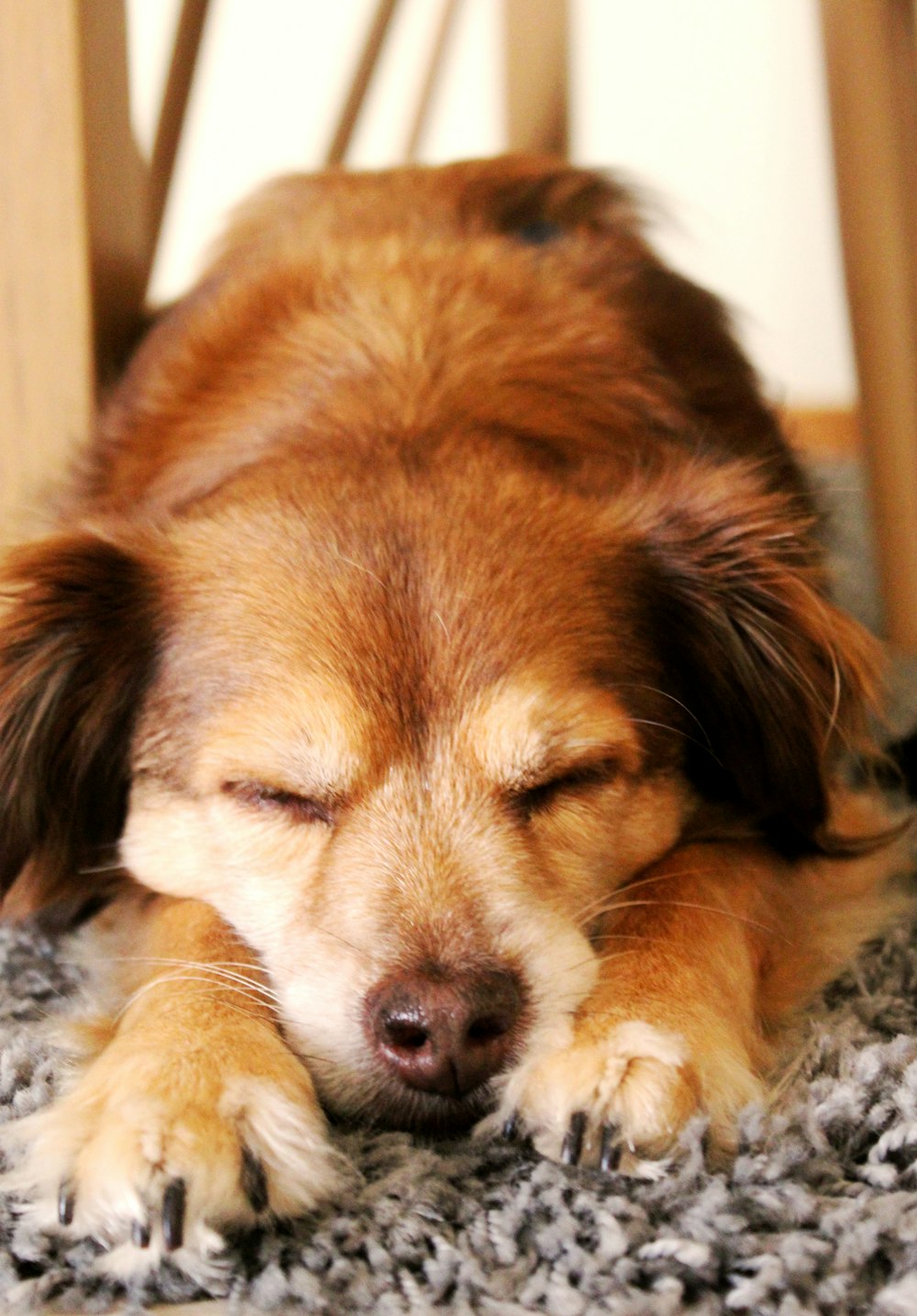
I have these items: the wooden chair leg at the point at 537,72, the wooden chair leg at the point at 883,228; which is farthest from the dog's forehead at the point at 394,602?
the wooden chair leg at the point at 537,72

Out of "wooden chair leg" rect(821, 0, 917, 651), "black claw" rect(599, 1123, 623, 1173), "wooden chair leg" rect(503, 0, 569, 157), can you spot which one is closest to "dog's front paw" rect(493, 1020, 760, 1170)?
"black claw" rect(599, 1123, 623, 1173)

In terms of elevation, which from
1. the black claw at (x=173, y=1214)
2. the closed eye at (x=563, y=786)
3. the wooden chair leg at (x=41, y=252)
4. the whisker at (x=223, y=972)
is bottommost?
the whisker at (x=223, y=972)

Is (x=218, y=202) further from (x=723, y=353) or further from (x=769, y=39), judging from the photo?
(x=723, y=353)

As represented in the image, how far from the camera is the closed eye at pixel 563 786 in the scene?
146 cm

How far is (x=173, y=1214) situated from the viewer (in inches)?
41.6

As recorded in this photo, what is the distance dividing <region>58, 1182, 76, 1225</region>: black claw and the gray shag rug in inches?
1.0

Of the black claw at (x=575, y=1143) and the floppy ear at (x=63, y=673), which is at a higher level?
the floppy ear at (x=63, y=673)

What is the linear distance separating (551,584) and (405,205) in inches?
43.1

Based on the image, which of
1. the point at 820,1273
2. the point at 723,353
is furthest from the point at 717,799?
the point at 723,353

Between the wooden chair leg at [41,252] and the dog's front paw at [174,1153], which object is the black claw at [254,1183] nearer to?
the dog's front paw at [174,1153]

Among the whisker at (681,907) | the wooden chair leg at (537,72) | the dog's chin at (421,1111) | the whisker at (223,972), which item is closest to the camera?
the dog's chin at (421,1111)

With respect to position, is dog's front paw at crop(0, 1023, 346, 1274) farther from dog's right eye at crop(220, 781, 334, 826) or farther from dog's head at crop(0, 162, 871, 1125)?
dog's right eye at crop(220, 781, 334, 826)

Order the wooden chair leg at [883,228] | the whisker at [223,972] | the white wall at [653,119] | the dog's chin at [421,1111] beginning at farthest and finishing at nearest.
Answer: the white wall at [653,119], the wooden chair leg at [883,228], the whisker at [223,972], the dog's chin at [421,1111]

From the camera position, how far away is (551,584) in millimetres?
1531
